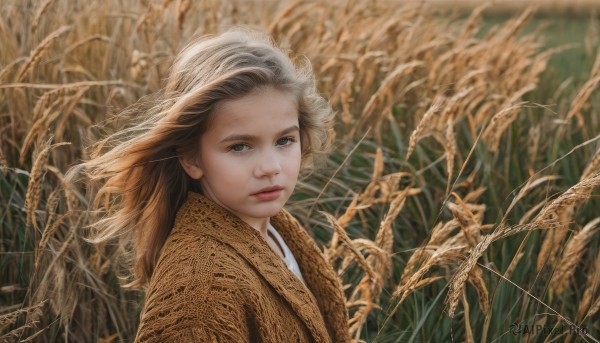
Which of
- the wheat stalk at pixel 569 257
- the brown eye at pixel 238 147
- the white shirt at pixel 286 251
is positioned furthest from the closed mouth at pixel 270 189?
the wheat stalk at pixel 569 257

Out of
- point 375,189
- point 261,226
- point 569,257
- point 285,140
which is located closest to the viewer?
point 285,140

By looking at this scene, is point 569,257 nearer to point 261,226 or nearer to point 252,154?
point 261,226

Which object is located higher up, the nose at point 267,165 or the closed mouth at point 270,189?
the nose at point 267,165

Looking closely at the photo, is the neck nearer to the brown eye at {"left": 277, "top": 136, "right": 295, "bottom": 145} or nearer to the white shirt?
the white shirt

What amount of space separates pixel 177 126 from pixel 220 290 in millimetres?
413

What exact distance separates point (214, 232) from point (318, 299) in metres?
0.48

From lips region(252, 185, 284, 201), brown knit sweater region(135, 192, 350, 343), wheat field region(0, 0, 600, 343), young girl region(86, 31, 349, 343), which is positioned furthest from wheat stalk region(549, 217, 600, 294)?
lips region(252, 185, 284, 201)

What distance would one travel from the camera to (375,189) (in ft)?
8.86

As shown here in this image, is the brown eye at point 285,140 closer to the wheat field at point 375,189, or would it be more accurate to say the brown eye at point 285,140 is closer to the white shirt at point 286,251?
the wheat field at point 375,189

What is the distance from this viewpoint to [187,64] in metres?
2.02

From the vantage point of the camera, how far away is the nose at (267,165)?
1.83 meters

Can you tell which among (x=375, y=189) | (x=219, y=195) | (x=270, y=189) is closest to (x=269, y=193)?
(x=270, y=189)

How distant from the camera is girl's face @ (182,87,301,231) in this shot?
1840mm

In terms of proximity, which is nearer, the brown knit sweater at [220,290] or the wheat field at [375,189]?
the brown knit sweater at [220,290]
